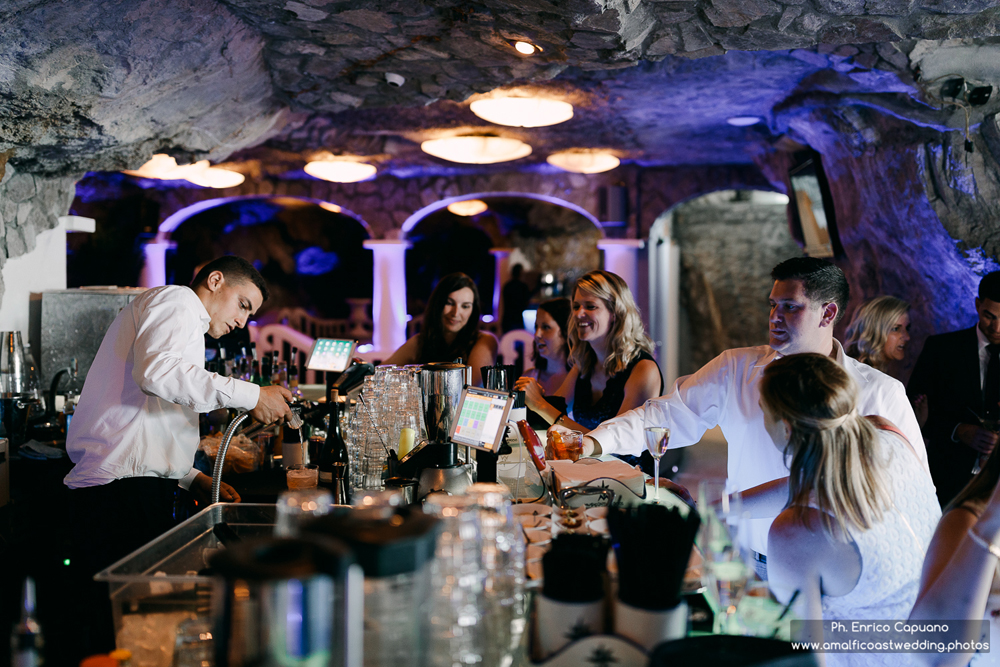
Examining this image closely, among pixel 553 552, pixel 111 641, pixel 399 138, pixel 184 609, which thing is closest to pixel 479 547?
pixel 553 552

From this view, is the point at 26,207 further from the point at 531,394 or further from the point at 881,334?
the point at 881,334

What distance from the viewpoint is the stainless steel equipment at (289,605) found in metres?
0.76

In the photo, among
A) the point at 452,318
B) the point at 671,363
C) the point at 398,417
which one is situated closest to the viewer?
the point at 398,417

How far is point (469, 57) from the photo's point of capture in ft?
11.8

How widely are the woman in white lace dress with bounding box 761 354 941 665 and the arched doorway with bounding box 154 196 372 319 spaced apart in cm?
1094

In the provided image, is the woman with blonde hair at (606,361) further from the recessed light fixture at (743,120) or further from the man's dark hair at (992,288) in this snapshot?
the recessed light fixture at (743,120)

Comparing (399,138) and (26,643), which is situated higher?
(399,138)

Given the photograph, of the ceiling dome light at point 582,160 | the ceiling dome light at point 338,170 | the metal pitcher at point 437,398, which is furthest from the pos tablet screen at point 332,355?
the ceiling dome light at point 582,160

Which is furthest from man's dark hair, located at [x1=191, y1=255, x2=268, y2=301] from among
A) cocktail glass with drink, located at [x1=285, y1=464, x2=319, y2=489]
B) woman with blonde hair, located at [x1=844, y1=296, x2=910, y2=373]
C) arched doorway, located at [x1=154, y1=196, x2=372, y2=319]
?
arched doorway, located at [x1=154, y1=196, x2=372, y2=319]

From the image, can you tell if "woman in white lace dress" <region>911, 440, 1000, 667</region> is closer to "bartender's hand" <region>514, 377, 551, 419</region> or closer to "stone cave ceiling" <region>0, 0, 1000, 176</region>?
"bartender's hand" <region>514, 377, 551, 419</region>

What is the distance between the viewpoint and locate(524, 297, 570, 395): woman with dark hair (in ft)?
13.7

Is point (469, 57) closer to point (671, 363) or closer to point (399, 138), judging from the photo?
point (399, 138)

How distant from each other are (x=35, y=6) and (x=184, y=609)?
2585 mm

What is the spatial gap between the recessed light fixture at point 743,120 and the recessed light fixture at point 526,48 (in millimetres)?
3135
